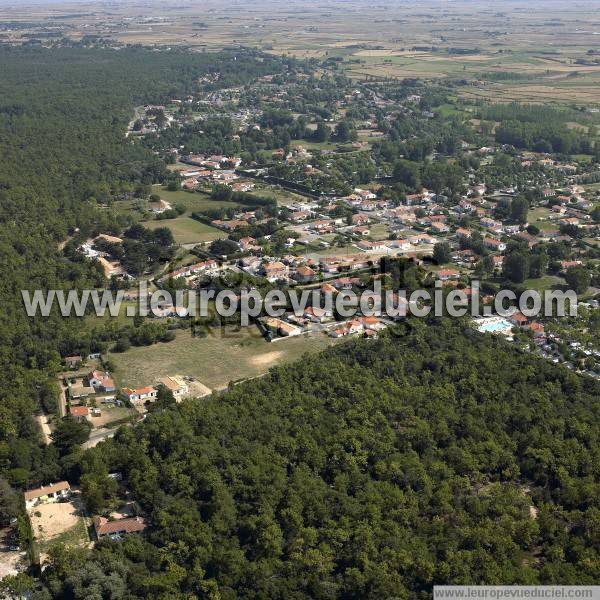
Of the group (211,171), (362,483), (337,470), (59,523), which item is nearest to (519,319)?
(337,470)

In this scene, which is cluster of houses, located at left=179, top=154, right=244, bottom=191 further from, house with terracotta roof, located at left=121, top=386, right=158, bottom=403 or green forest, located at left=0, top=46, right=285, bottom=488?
house with terracotta roof, located at left=121, top=386, right=158, bottom=403

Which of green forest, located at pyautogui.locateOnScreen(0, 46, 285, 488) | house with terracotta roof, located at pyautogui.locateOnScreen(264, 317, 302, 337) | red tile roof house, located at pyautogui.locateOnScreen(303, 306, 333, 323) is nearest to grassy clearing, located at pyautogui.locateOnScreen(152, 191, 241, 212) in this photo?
green forest, located at pyautogui.locateOnScreen(0, 46, 285, 488)

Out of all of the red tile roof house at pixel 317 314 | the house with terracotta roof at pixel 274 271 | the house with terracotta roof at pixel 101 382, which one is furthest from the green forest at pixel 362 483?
the house with terracotta roof at pixel 274 271

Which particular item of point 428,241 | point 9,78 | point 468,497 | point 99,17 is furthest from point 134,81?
point 99,17

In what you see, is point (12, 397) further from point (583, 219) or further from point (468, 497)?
point (583, 219)

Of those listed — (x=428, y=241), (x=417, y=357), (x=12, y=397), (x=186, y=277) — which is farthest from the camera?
(x=428, y=241)

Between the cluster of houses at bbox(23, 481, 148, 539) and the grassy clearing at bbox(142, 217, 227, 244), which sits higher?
the grassy clearing at bbox(142, 217, 227, 244)

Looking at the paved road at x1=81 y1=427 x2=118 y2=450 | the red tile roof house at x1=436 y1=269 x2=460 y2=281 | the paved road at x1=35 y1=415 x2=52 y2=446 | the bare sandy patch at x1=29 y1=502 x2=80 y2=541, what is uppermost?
the red tile roof house at x1=436 y1=269 x2=460 y2=281
